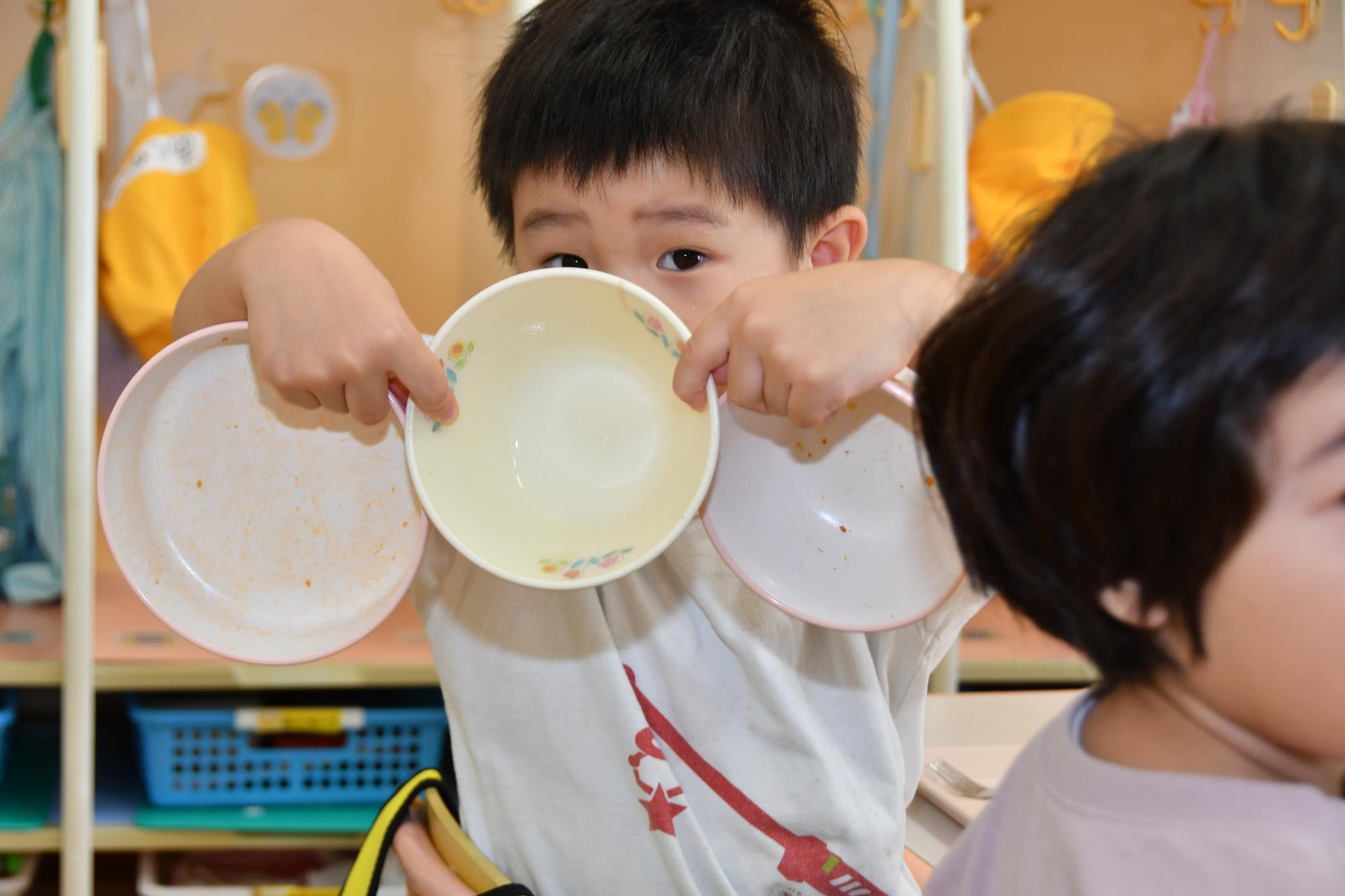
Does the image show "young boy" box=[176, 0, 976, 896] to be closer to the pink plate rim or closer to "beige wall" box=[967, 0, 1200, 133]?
the pink plate rim

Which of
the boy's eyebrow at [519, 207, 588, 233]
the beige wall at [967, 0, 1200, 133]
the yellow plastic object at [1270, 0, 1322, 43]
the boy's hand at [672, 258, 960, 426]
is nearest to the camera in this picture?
the boy's hand at [672, 258, 960, 426]

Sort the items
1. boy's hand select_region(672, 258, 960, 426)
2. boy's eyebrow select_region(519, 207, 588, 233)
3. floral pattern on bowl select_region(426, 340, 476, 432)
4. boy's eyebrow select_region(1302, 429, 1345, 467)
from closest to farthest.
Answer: boy's eyebrow select_region(1302, 429, 1345, 467) < boy's hand select_region(672, 258, 960, 426) < floral pattern on bowl select_region(426, 340, 476, 432) < boy's eyebrow select_region(519, 207, 588, 233)

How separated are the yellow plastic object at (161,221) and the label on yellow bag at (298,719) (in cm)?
52

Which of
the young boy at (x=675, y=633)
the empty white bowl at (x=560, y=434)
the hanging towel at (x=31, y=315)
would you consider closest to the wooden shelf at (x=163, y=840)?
the hanging towel at (x=31, y=315)

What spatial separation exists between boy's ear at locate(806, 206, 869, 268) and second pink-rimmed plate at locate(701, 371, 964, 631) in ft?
0.86

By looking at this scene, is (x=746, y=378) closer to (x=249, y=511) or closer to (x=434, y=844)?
(x=249, y=511)

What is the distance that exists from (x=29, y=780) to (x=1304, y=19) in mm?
2245

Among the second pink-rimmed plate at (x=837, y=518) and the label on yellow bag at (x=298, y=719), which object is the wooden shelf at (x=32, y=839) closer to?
the label on yellow bag at (x=298, y=719)

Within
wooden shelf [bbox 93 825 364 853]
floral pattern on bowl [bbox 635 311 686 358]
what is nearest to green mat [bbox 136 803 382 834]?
wooden shelf [bbox 93 825 364 853]

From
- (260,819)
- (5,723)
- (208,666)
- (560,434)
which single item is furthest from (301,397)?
(5,723)

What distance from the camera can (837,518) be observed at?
743 millimetres

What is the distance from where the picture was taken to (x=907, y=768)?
957 millimetres

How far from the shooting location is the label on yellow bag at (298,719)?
155cm

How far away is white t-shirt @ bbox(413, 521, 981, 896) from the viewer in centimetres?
88
